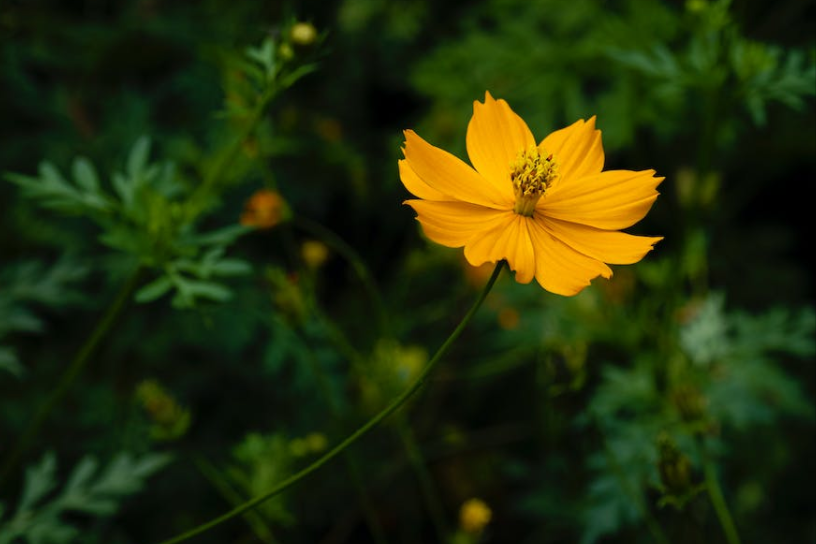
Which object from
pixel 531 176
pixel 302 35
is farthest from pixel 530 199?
pixel 302 35

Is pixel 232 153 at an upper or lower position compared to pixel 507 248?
upper

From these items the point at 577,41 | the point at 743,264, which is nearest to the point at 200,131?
the point at 577,41

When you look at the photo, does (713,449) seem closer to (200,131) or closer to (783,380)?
(783,380)

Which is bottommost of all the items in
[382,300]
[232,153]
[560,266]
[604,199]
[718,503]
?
[718,503]

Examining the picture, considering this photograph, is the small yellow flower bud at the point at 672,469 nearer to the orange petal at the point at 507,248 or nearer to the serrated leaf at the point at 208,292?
the orange petal at the point at 507,248

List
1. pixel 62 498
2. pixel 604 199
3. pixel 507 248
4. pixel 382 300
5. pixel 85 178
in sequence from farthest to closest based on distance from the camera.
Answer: pixel 382 300
pixel 62 498
pixel 85 178
pixel 604 199
pixel 507 248

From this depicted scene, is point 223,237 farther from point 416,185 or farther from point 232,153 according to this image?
point 416,185

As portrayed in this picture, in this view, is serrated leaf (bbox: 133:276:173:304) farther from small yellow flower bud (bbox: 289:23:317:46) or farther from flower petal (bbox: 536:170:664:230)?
flower petal (bbox: 536:170:664:230)
